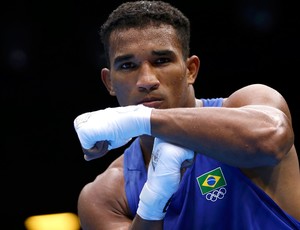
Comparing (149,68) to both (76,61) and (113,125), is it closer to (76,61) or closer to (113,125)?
(113,125)

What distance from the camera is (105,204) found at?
318cm

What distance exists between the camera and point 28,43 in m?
6.76

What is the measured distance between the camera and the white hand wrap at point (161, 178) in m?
2.53

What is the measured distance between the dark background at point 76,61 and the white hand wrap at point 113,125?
161 inches

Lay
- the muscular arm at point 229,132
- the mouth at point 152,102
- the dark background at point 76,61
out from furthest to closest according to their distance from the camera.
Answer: the dark background at point 76,61
the mouth at point 152,102
the muscular arm at point 229,132

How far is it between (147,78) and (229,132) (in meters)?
0.55

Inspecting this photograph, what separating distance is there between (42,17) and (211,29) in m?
1.99

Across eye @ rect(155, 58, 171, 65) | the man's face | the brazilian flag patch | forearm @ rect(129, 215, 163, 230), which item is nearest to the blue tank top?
the brazilian flag patch

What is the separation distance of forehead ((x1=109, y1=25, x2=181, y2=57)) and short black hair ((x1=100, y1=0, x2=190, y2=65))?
3 cm

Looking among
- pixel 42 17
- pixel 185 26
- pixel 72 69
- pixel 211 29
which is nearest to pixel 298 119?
pixel 211 29

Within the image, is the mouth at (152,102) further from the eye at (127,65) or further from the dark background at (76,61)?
the dark background at (76,61)

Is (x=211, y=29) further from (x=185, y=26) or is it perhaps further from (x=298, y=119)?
(x=185, y=26)

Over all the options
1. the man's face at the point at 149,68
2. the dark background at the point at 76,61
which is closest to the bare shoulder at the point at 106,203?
the man's face at the point at 149,68

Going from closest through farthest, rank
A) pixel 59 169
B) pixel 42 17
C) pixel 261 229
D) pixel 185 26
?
1. pixel 261 229
2. pixel 185 26
3. pixel 42 17
4. pixel 59 169
